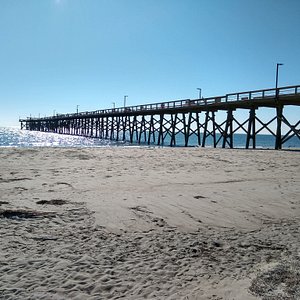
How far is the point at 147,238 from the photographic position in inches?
174

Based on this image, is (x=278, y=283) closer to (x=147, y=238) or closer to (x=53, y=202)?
(x=147, y=238)

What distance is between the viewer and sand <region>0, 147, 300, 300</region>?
314cm

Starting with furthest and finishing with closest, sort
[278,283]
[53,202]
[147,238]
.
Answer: [53,202] < [147,238] < [278,283]

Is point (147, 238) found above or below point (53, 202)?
below

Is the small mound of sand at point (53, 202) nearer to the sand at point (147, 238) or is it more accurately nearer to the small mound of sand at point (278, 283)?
the sand at point (147, 238)

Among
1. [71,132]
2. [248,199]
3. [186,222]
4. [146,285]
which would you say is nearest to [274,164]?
[248,199]

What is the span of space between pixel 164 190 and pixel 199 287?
13.2ft

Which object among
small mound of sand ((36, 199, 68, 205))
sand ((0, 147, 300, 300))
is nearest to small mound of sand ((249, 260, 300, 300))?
sand ((0, 147, 300, 300))

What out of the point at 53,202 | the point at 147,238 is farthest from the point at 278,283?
the point at 53,202

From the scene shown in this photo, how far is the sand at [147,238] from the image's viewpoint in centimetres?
314

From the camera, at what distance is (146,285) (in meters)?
3.17

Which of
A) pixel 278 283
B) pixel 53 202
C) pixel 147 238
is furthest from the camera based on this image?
pixel 53 202

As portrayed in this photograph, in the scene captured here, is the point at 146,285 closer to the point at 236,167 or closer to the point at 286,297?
the point at 286,297

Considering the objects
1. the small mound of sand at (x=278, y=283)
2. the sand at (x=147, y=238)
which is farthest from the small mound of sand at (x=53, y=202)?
the small mound of sand at (x=278, y=283)
